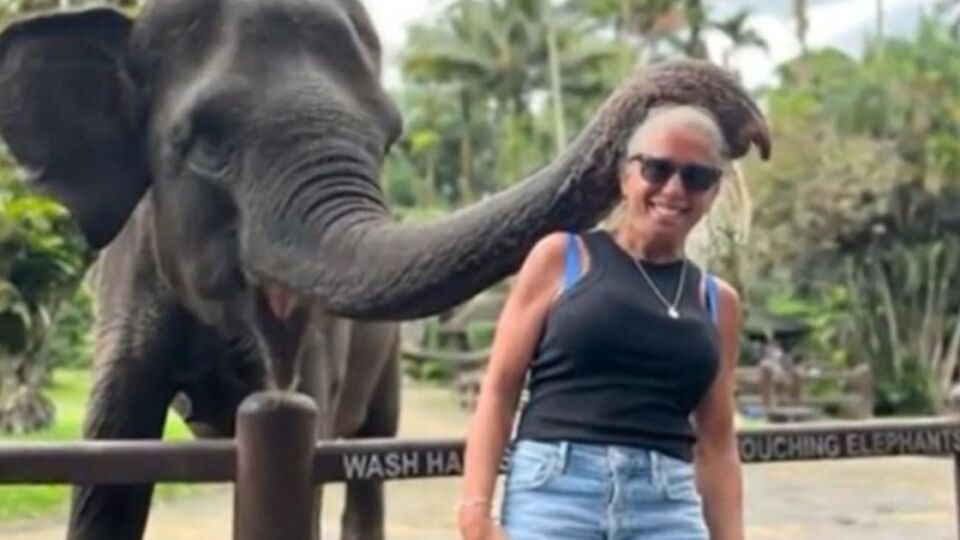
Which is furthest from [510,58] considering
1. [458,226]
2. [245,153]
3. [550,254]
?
[550,254]

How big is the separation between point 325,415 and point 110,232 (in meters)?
0.77

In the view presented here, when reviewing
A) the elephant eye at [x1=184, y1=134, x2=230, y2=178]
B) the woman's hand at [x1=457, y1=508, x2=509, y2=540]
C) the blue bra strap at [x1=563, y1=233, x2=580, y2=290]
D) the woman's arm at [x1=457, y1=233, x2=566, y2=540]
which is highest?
the elephant eye at [x1=184, y1=134, x2=230, y2=178]

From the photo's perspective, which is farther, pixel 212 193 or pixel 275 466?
pixel 212 193

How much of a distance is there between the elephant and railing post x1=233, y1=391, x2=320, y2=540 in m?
0.22

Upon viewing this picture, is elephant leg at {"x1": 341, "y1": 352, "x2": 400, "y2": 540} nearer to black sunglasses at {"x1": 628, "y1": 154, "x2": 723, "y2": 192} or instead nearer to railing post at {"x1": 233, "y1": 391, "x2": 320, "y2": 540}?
railing post at {"x1": 233, "y1": 391, "x2": 320, "y2": 540}

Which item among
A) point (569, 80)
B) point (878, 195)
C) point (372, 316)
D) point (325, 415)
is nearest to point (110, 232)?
point (325, 415)

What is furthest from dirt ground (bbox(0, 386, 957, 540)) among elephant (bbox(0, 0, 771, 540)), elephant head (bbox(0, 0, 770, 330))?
elephant head (bbox(0, 0, 770, 330))

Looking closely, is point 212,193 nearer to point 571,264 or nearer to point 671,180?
point 571,264

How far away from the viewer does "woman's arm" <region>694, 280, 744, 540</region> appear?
2.95 metres

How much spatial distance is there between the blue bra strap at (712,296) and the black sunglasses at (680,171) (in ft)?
0.68

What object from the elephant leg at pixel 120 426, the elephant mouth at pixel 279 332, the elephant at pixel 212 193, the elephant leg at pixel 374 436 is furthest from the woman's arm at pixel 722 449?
the elephant leg at pixel 374 436

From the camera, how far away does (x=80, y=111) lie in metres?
4.76

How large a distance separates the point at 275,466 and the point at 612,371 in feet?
4.24

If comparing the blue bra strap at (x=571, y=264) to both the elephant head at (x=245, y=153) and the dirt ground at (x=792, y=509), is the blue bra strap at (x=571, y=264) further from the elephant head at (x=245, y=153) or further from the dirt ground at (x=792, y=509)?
the dirt ground at (x=792, y=509)
